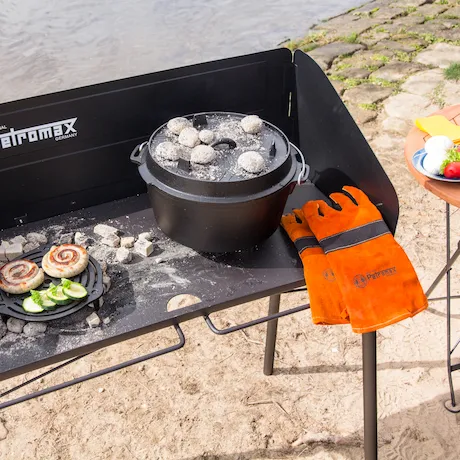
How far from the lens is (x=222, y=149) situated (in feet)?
6.11

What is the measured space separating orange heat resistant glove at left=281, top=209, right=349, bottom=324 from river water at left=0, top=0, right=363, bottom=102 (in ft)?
15.1

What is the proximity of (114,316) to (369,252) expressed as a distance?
32.9 inches

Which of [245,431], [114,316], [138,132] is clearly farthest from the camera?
[245,431]

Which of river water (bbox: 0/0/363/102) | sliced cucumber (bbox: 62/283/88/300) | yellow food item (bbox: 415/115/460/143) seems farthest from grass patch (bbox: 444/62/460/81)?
sliced cucumber (bbox: 62/283/88/300)

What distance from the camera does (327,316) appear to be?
1737 mm

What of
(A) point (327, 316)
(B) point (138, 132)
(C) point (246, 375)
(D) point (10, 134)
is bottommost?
(C) point (246, 375)

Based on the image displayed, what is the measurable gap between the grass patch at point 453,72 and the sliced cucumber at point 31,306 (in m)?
4.62

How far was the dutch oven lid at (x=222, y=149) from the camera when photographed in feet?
5.70

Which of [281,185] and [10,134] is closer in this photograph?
[281,185]

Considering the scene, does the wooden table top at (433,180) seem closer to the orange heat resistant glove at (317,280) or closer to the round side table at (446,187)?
the round side table at (446,187)

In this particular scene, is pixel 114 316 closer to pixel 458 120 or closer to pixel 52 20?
pixel 458 120

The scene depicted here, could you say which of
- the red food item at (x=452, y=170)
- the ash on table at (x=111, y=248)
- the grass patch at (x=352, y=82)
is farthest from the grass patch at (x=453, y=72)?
the ash on table at (x=111, y=248)

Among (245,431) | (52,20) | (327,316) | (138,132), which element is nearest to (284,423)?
(245,431)

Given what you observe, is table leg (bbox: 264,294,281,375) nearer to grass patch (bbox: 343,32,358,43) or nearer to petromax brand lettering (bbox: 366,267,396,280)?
petromax brand lettering (bbox: 366,267,396,280)
